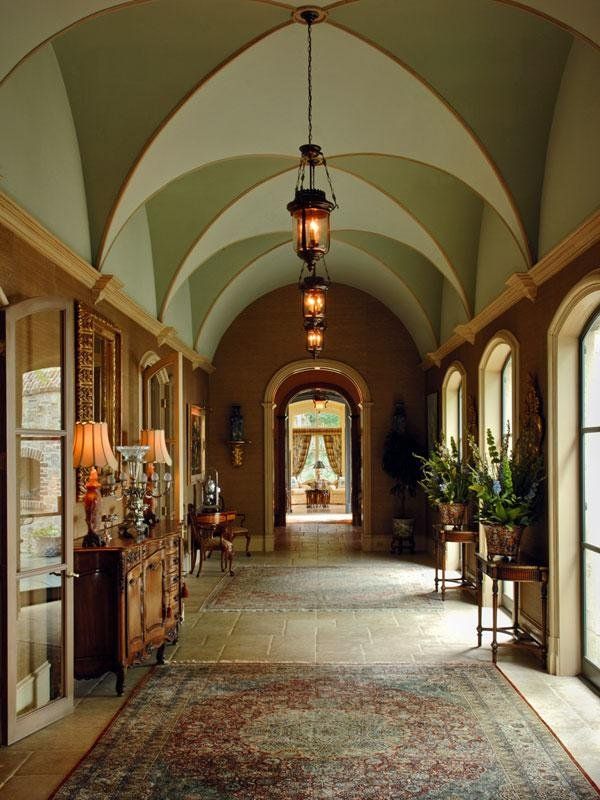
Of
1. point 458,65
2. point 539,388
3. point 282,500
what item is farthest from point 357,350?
point 458,65

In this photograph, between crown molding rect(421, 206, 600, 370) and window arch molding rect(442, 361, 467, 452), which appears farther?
window arch molding rect(442, 361, 467, 452)

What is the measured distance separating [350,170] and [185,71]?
2.81 metres

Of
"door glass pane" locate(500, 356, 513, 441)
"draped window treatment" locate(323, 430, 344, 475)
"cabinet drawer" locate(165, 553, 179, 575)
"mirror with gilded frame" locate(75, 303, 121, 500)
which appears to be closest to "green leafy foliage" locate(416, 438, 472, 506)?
"door glass pane" locate(500, 356, 513, 441)

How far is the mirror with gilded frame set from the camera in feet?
20.3

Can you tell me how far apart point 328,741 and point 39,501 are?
94.0 inches

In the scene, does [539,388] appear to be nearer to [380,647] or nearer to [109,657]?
[380,647]

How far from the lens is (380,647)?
6.73 m

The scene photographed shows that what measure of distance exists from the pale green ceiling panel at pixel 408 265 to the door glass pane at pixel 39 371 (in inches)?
253

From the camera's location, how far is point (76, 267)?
6.06m

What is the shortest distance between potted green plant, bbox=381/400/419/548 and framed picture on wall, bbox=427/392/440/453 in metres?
0.29

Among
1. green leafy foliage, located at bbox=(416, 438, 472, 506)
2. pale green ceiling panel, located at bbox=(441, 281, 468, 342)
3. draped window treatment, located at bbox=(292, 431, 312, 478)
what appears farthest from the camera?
draped window treatment, located at bbox=(292, 431, 312, 478)

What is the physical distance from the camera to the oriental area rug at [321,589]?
28.2 ft

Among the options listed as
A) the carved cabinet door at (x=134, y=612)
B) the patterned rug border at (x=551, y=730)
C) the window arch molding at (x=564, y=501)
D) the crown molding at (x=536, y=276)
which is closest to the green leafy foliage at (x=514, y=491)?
the window arch molding at (x=564, y=501)

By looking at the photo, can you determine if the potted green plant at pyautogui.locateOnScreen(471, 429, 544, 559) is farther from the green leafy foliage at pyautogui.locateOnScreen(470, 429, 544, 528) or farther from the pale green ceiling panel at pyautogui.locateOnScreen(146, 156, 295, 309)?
the pale green ceiling panel at pyautogui.locateOnScreen(146, 156, 295, 309)
